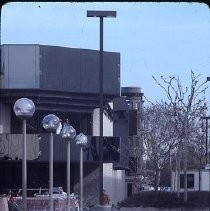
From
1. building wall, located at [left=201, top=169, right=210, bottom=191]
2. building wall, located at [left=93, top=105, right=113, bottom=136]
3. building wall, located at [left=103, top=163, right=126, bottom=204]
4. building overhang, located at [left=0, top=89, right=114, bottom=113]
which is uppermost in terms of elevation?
building overhang, located at [left=0, top=89, right=114, bottom=113]

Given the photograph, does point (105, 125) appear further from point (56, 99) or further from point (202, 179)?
point (202, 179)

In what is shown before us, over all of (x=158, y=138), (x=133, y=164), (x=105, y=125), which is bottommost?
(x=133, y=164)

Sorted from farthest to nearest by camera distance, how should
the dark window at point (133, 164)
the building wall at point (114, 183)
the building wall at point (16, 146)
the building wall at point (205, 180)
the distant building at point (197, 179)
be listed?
the building wall at point (16, 146) → the building wall at point (114, 183) → the dark window at point (133, 164) → the building wall at point (205, 180) → the distant building at point (197, 179)

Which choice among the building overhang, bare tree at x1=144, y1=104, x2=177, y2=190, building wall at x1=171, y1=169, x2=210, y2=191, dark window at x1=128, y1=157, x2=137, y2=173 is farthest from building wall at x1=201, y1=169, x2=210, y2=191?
the building overhang

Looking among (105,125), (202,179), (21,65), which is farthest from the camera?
(105,125)

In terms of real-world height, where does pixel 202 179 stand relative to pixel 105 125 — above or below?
below

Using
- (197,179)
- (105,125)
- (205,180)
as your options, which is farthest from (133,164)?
(205,180)

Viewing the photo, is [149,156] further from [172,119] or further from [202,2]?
[202,2]

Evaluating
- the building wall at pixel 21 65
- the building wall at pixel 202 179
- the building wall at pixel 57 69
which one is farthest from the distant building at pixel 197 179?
the building wall at pixel 21 65

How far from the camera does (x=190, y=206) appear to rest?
17359 millimetres

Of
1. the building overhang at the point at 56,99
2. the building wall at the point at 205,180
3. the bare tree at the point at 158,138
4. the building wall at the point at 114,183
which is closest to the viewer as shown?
the bare tree at the point at 158,138

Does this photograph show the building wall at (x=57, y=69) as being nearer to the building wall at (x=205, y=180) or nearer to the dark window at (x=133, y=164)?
the dark window at (x=133, y=164)

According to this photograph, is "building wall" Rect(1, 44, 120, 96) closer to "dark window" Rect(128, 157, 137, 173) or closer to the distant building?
"dark window" Rect(128, 157, 137, 173)

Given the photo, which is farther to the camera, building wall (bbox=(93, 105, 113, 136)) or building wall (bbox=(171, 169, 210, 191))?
building wall (bbox=(93, 105, 113, 136))
